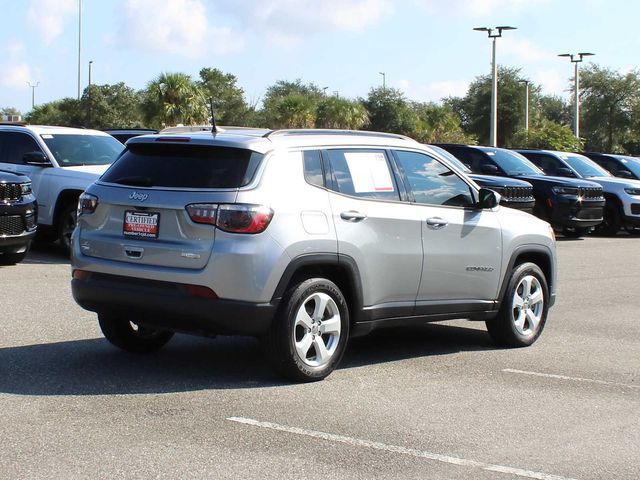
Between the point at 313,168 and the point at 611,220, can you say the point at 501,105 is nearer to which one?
the point at 611,220

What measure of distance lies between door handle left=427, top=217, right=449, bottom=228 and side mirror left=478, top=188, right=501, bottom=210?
460 millimetres

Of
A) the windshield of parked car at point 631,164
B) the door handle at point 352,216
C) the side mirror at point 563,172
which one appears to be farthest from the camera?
the windshield of parked car at point 631,164

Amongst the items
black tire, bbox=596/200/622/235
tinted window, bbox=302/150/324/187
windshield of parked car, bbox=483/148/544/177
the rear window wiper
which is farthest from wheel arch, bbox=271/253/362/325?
black tire, bbox=596/200/622/235

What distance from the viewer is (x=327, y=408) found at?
6500 mm

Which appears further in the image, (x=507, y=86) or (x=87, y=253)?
(x=507, y=86)

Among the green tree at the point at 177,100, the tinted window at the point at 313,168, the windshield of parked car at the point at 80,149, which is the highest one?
the green tree at the point at 177,100

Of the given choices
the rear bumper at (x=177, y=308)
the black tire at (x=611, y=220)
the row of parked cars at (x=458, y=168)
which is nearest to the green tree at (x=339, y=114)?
the row of parked cars at (x=458, y=168)

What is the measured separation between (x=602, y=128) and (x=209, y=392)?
2372 inches

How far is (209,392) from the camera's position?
6.86 m

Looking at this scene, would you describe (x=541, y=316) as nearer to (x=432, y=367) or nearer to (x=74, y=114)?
(x=432, y=367)

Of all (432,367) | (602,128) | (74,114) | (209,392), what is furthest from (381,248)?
(74,114)

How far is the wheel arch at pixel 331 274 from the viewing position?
688 centimetres

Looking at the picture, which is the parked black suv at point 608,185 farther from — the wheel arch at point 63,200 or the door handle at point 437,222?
the door handle at point 437,222

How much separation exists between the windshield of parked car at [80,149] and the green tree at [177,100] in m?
36.6
